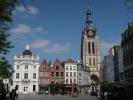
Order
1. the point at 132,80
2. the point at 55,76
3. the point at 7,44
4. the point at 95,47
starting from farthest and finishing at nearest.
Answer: the point at 95,47 < the point at 55,76 < the point at 132,80 < the point at 7,44

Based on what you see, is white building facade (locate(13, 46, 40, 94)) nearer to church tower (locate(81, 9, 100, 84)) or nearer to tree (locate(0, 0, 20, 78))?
church tower (locate(81, 9, 100, 84))

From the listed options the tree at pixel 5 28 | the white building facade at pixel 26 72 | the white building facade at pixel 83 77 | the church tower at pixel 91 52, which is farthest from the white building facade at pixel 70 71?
the tree at pixel 5 28

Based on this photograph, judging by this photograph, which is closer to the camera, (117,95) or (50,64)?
(117,95)

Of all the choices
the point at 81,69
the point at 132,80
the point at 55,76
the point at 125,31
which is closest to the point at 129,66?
the point at 132,80

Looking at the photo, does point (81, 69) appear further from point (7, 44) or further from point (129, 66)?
point (7, 44)

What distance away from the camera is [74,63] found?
408 ft

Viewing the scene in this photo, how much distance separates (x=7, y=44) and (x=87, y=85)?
120947mm

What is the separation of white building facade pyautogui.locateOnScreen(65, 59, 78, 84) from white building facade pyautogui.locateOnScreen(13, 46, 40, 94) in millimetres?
14071

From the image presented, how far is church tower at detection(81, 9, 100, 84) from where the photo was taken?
158 metres

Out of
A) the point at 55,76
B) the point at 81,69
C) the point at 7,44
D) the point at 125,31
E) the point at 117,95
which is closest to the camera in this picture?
the point at 7,44

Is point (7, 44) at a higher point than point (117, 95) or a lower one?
higher

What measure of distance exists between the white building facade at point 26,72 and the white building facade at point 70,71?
14.1 meters

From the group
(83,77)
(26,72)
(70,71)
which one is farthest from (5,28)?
(83,77)

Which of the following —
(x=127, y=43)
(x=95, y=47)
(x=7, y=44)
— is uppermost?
(x=95, y=47)
